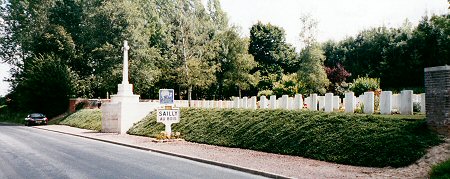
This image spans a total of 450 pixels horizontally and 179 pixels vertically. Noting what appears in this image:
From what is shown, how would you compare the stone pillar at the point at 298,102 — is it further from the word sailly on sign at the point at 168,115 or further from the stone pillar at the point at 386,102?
the word sailly on sign at the point at 168,115

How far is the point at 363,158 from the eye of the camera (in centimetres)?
1138

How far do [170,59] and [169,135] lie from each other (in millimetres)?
28559

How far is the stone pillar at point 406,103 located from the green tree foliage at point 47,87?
3932 cm

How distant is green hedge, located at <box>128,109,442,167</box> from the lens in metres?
11.0

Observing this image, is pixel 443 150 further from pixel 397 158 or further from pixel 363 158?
pixel 363 158

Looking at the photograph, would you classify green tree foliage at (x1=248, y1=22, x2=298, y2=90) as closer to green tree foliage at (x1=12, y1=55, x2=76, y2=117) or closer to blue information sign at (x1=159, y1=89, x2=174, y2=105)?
green tree foliage at (x1=12, y1=55, x2=76, y2=117)

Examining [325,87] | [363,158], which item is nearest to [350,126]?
[363,158]

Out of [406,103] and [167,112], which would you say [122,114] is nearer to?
[167,112]

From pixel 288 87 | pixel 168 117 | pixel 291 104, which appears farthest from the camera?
pixel 288 87

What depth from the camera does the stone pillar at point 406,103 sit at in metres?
13.3

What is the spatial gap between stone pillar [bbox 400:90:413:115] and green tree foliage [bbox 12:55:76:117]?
39.3 meters

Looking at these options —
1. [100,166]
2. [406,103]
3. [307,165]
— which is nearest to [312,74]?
[406,103]

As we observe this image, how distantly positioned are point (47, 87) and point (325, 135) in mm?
38388

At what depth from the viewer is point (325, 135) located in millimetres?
13539
